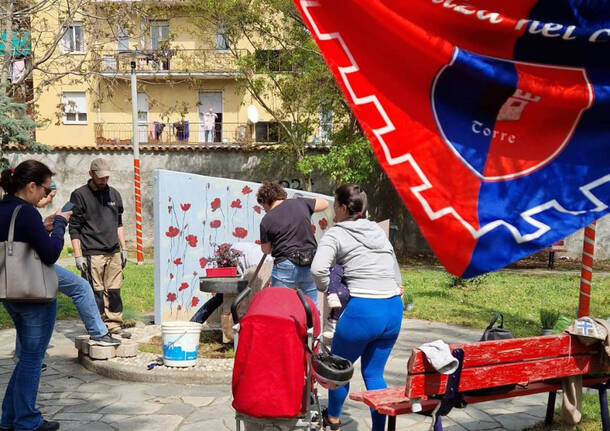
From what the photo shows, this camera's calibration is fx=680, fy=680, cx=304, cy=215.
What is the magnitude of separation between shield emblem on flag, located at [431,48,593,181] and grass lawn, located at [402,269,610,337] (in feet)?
19.6

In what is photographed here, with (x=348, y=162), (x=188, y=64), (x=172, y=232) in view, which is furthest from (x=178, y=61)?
(x=172, y=232)

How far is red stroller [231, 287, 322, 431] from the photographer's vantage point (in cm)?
402

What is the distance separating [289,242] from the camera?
662 cm

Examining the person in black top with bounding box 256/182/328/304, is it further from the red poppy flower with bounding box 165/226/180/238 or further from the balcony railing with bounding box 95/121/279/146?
the balcony railing with bounding box 95/121/279/146

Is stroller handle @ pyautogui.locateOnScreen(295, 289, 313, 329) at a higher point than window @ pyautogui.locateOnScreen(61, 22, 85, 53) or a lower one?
lower

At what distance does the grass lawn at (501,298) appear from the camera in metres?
10.4

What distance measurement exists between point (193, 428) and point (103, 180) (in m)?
3.42

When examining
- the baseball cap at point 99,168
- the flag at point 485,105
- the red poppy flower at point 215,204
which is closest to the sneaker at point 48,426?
the baseball cap at point 99,168

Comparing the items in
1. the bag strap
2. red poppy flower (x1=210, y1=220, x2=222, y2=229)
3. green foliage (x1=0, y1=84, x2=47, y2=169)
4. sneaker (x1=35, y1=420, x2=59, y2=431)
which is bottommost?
sneaker (x1=35, y1=420, x2=59, y2=431)

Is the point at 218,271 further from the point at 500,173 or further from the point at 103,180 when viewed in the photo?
the point at 500,173

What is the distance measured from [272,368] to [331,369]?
0.36 m

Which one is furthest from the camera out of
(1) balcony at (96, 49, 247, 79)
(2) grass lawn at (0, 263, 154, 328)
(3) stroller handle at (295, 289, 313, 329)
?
(1) balcony at (96, 49, 247, 79)

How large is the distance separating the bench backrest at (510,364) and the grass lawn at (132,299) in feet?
20.3

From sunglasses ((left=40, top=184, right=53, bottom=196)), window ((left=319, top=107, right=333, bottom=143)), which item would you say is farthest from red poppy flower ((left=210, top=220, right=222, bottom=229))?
window ((left=319, top=107, right=333, bottom=143))
